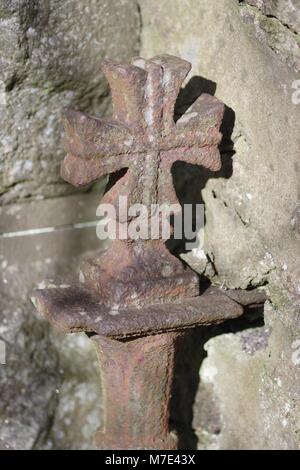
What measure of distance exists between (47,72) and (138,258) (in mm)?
479

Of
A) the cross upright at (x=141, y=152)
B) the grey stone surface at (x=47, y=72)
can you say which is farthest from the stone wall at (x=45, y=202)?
the cross upright at (x=141, y=152)

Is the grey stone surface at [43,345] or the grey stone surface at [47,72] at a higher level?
the grey stone surface at [47,72]

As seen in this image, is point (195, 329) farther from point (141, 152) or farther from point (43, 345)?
point (141, 152)

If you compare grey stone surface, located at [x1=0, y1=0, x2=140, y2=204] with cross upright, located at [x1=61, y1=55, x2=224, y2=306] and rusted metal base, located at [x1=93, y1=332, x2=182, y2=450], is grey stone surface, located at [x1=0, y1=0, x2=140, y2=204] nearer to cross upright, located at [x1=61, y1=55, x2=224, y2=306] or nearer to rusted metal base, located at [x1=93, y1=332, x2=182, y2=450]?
cross upright, located at [x1=61, y1=55, x2=224, y2=306]

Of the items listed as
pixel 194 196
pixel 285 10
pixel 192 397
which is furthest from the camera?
pixel 192 397

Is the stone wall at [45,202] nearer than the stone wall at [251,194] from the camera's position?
No

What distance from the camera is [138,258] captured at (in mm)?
1757

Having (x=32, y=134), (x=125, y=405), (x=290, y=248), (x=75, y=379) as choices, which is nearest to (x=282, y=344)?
(x=290, y=248)

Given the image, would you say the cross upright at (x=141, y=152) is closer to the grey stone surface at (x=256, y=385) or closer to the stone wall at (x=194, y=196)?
the stone wall at (x=194, y=196)

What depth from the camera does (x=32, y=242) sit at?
2.08m

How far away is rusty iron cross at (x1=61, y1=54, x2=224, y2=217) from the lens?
163 cm

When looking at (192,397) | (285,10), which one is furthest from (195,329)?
(285,10)

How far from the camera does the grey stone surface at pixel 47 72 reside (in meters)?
1.85

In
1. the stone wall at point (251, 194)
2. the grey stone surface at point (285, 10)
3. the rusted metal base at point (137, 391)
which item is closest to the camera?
the grey stone surface at point (285, 10)
